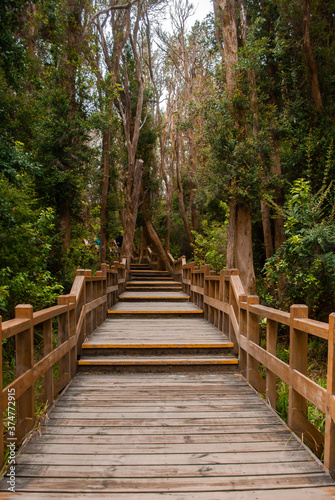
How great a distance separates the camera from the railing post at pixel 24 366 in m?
2.80

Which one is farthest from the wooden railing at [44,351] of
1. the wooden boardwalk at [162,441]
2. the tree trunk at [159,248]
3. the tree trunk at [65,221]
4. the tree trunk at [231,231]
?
the tree trunk at [159,248]

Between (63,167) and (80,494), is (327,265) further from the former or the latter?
(63,167)

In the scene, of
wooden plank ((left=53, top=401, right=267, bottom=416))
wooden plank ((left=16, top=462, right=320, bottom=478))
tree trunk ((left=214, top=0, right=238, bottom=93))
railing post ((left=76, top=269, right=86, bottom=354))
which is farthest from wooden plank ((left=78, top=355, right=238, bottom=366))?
tree trunk ((left=214, top=0, right=238, bottom=93))

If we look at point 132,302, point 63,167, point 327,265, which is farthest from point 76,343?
point 63,167

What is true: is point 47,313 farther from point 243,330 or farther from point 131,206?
point 131,206

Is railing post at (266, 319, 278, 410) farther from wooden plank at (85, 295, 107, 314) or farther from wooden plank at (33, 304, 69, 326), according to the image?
wooden plank at (85, 295, 107, 314)

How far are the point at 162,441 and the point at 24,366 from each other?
1189 mm

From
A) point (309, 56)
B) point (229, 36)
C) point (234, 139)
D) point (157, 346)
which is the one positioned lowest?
point (157, 346)

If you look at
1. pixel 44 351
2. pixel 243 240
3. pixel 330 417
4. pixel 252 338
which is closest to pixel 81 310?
pixel 44 351

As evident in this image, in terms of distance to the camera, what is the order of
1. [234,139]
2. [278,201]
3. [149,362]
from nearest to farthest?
1. [149,362]
2. [234,139]
3. [278,201]

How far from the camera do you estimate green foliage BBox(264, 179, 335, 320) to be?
618 cm

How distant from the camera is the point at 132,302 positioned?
9172mm

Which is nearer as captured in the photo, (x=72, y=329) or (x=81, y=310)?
(x=72, y=329)

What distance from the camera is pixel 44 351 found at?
11.2 ft
